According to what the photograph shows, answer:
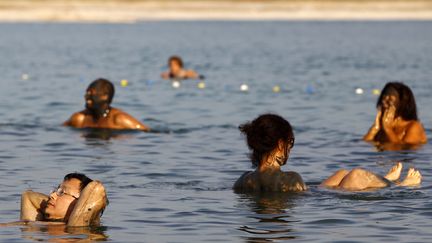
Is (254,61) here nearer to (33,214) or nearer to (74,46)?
(74,46)

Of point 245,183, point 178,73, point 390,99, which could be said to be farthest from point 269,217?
point 178,73

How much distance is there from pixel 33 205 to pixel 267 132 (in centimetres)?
254

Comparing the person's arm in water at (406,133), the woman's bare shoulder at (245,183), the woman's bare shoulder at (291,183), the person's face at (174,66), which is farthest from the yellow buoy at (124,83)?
the woman's bare shoulder at (291,183)

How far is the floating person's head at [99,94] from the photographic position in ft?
63.6

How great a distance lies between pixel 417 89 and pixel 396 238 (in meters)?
17.8

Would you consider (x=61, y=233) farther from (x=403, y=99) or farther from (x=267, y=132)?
(x=403, y=99)

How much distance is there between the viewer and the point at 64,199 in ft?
37.0

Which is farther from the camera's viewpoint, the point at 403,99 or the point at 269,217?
the point at 403,99

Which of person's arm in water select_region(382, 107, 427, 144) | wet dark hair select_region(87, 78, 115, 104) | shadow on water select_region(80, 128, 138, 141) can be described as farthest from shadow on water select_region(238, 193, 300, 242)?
wet dark hair select_region(87, 78, 115, 104)

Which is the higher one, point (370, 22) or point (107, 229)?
point (370, 22)

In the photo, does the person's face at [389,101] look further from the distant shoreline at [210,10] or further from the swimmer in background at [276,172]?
the distant shoreline at [210,10]

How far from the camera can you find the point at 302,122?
868 inches

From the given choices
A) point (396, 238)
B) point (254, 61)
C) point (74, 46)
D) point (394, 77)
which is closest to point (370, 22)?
point (74, 46)

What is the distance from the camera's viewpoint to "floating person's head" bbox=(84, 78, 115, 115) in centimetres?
1939
